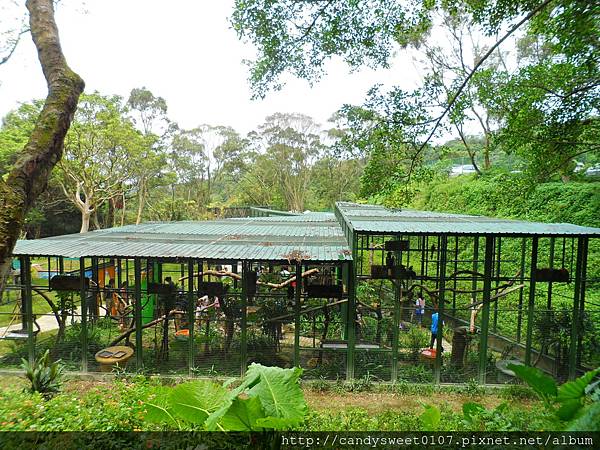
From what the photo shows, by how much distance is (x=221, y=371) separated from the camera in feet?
22.3

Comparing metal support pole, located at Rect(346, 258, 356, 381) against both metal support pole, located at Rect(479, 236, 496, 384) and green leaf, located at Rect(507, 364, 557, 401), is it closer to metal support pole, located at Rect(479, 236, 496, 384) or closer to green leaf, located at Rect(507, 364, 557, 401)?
metal support pole, located at Rect(479, 236, 496, 384)

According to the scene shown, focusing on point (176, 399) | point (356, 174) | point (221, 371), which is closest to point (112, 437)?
point (176, 399)

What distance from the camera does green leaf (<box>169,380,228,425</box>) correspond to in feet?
7.50

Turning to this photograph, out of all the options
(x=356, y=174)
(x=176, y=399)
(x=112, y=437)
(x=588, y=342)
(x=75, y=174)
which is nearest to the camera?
(x=176, y=399)

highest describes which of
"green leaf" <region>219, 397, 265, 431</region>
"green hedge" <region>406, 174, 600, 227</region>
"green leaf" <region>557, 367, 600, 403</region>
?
"green hedge" <region>406, 174, 600, 227</region>

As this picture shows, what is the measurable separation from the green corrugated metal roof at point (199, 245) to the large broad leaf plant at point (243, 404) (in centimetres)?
366

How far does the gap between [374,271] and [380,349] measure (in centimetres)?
148

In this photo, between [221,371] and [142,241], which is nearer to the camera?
[221,371]

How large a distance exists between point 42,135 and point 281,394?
2.46m

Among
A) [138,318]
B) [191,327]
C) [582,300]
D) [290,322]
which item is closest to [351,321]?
[290,322]

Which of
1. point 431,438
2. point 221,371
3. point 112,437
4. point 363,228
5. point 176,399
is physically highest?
point 363,228

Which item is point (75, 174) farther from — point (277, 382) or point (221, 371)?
point (277, 382)

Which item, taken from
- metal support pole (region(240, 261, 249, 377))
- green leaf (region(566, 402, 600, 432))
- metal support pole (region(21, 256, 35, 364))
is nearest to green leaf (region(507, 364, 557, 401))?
green leaf (region(566, 402, 600, 432))

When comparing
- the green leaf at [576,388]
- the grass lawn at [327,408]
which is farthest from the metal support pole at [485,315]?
the green leaf at [576,388]
